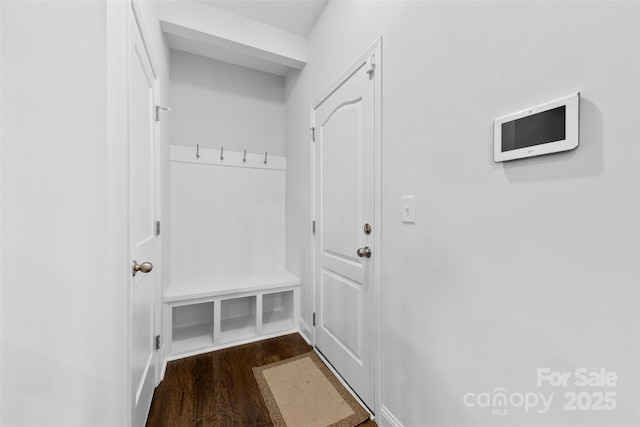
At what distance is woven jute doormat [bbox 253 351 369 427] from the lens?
1442mm

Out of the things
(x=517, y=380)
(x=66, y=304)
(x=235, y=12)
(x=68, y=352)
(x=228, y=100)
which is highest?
(x=235, y=12)

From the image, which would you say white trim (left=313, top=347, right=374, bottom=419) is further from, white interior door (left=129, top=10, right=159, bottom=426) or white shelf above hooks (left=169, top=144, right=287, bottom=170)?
white shelf above hooks (left=169, top=144, right=287, bottom=170)

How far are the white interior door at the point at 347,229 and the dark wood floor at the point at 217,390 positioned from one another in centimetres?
35

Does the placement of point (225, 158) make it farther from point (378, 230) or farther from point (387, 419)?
point (387, 419)

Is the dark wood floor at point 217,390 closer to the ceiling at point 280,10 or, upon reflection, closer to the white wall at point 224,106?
the white wall at point 224,106

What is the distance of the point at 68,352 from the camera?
71 cm

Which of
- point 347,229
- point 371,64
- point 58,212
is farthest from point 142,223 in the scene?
point 371,64

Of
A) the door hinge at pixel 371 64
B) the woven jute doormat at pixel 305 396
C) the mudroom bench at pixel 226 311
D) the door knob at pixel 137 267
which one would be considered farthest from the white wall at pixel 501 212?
the mudroom bench at pixel 226 311

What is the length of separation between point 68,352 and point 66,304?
0.41ft

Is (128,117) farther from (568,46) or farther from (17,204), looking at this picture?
(568,46)

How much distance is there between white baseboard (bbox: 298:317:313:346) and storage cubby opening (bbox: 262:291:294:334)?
0.10m

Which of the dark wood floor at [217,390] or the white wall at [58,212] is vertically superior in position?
the white wall at [58,212]

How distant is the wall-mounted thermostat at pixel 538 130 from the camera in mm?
690

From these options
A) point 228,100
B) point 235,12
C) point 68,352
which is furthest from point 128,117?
point 228,100
